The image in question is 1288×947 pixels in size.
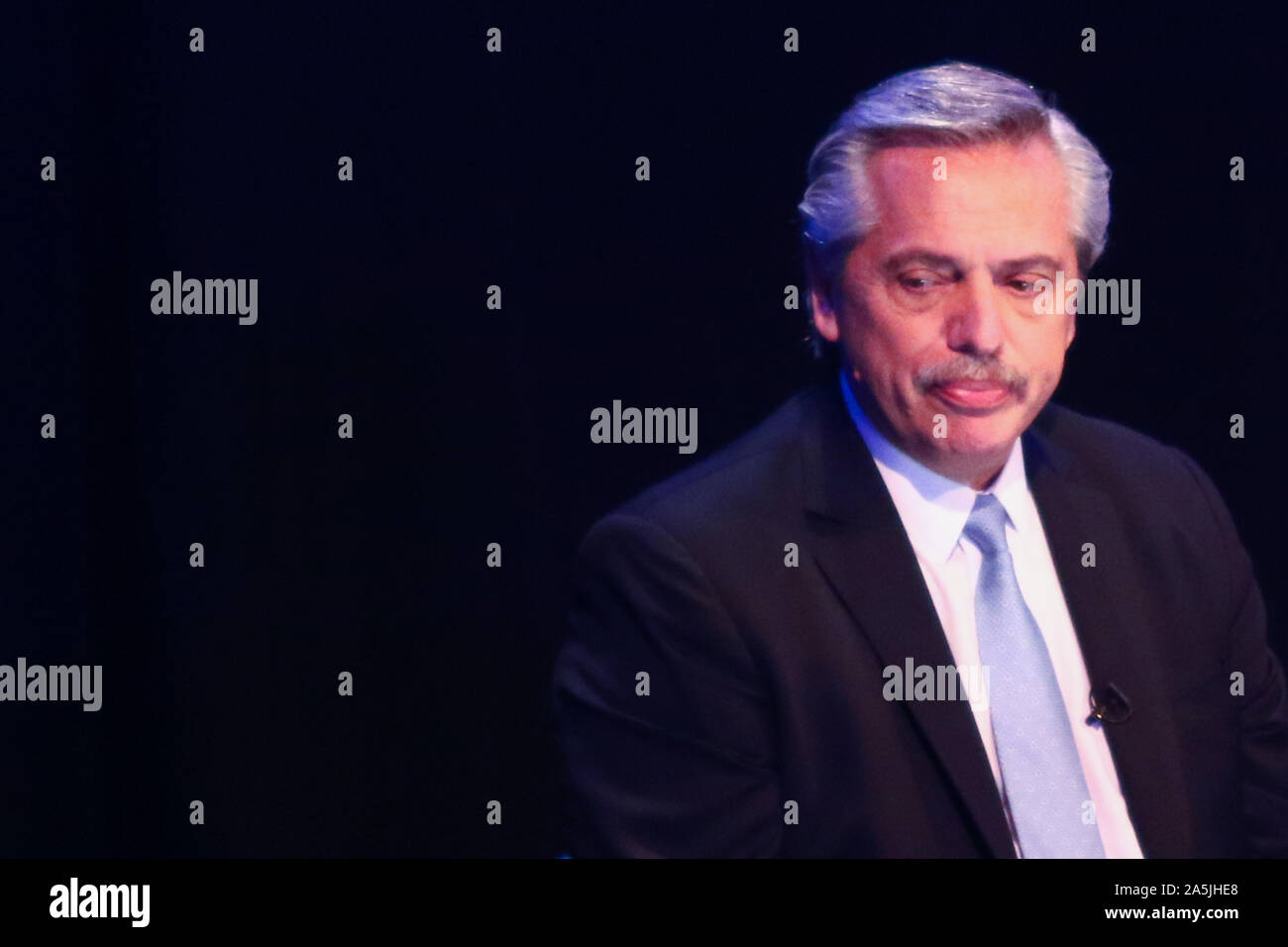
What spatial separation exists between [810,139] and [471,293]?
1.87ft

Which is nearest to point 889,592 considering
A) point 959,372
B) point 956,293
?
point 959,372

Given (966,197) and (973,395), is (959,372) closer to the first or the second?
(973,395)

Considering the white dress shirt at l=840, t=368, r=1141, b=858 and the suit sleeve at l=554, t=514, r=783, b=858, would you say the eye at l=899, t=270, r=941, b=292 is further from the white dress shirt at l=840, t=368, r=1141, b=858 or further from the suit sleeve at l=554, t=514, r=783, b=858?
the suit sleeve at l=554, t=514, r=783, b=858

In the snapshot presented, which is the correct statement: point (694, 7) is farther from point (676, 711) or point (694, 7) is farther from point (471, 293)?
point (676, 711)

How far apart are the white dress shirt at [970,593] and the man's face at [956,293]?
0.03 m

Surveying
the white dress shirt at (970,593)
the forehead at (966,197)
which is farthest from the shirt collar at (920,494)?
the forehead at (966,197)

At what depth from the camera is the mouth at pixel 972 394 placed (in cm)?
187

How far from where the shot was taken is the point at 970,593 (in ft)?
6.30

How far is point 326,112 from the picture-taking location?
1992 mm

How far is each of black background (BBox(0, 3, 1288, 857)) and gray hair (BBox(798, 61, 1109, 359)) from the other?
0.04 m

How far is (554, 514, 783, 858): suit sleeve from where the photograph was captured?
1.80m

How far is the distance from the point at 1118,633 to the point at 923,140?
778 mm

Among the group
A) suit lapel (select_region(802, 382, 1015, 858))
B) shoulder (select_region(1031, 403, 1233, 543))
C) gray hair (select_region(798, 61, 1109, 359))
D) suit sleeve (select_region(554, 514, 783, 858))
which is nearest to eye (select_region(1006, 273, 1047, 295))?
gray hair (select_region(798, 61, 1109, 359))
